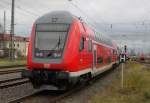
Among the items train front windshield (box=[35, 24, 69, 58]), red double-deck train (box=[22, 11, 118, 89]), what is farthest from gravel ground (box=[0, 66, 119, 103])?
train front windshield (box=[35, 24, 69, 58])

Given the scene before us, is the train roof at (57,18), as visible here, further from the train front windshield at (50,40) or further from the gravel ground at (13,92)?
the gravel ground at (13,92)

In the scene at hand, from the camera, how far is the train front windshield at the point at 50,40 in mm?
14773

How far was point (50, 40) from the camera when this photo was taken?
15.0 meters

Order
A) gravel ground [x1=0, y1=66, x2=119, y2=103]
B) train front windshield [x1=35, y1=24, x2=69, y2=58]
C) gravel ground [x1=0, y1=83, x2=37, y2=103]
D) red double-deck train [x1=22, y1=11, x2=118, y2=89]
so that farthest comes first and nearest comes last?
1. train front windshield [x1=35, y1=24, x2=69, y2=58]
2. red double-deck train [x1=22, y1=11, x2=118, y2=89]
3. gravel ground [x1=0, y1=83, x2=37, y2=103]
4. gravel ground [x1=0, y1=66, x2=119, y2=103]

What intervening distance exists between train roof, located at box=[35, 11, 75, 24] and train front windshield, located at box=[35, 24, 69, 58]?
25 centimetres

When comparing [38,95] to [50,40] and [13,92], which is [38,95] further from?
[50,40]

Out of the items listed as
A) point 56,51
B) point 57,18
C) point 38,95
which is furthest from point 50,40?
point 38,95

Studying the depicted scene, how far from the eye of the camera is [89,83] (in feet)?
67.1

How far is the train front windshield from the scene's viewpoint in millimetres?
14773

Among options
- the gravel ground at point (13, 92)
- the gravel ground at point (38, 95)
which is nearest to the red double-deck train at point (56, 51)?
the gravel ground at point (38, 95)

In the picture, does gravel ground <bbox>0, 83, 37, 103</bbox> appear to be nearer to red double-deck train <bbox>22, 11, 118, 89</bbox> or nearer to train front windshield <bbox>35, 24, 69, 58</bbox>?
red double-deck train <bbox>22, 11, 118, 89</bbox>

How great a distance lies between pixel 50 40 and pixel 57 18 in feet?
4.09

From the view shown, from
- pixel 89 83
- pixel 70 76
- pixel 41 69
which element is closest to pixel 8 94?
pixel 41 69

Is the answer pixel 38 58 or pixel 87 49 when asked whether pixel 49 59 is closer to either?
pixel 38 58
